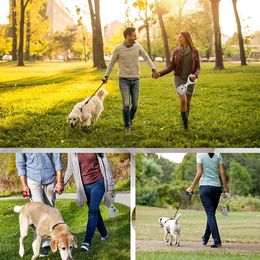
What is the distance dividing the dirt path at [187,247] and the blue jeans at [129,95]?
99 centimetres

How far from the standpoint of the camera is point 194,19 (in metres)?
4.91

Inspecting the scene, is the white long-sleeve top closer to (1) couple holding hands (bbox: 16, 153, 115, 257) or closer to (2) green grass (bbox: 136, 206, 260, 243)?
(1) couple holding hands (bbox: 16, 153, 115, 257)

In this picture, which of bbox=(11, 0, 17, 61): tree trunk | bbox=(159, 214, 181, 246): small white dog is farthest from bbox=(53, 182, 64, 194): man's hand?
bbox=(11, 0, 17, 61): tree trunk

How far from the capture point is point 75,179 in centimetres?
496

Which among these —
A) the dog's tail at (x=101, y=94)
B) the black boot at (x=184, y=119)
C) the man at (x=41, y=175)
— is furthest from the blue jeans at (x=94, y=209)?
the black boot at (x=184, y=119)

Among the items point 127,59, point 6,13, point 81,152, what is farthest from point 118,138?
point 6,13

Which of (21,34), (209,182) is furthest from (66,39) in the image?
(209,182)

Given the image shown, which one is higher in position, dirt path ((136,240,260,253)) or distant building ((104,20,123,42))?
distant building ((104,20,123,42))

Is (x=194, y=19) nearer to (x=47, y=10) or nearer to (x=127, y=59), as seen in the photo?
(x=127, y=59)

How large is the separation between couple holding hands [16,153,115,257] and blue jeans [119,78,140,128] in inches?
15.6

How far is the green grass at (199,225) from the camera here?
4.86 metres

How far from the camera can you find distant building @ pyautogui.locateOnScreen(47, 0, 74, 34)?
16.8ft

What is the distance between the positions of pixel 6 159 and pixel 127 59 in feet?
4.26

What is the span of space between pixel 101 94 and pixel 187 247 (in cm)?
141
